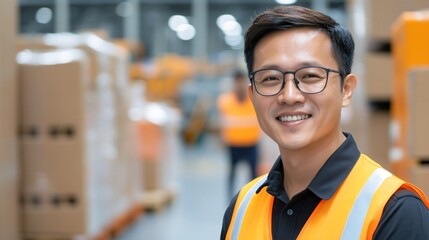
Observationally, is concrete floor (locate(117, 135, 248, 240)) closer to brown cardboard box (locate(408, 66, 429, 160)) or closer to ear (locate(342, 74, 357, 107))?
brown cardboard box (locate(408, 66, 429, 160))

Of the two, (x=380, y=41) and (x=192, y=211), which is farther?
(x=192, y=211)

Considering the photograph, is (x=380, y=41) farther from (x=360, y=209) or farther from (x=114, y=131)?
(x=114, y=131)

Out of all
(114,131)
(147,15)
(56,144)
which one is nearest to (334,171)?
(56,144)

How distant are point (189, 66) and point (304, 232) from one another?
19270mm

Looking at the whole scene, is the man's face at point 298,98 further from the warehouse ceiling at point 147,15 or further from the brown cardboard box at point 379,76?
the warehouse ceiling at point 147,15

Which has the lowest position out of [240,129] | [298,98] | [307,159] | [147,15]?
[240,129]

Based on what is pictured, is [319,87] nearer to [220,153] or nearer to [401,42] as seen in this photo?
[401,42]

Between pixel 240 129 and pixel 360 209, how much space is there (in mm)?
5177

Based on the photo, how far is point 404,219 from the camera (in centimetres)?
118

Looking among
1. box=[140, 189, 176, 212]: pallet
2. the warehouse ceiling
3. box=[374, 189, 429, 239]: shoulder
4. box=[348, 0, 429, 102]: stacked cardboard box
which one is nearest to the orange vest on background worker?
box=[140, 189, 176, 212]: pallet

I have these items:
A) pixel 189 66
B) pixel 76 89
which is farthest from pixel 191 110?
pixel 76 89

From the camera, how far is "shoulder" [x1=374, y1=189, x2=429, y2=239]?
3.85 ft

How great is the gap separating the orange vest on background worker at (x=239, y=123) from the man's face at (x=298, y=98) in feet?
16.5

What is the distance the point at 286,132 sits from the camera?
1.36 meters
